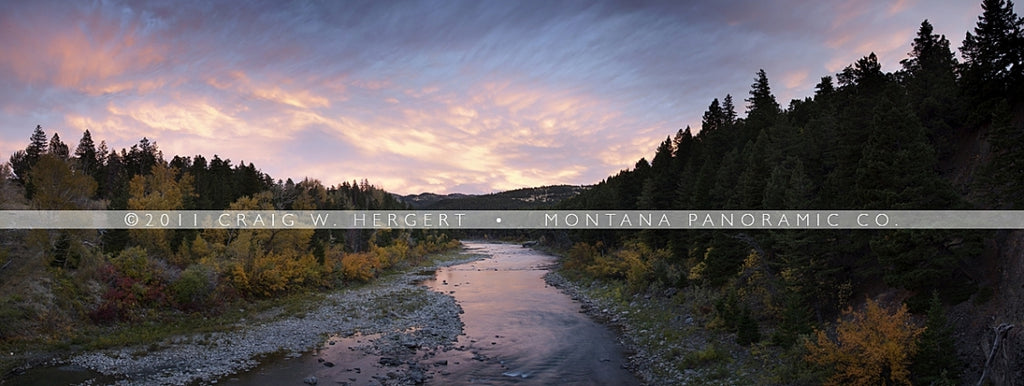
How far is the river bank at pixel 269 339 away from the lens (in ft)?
73.8

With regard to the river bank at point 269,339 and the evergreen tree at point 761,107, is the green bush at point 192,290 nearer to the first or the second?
the river bank at point 269,339

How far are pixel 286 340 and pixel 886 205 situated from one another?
105 ft

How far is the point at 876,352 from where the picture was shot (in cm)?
1548

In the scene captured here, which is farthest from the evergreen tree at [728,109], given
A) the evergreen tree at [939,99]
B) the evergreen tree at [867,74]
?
the evergreen tree at [939,99]

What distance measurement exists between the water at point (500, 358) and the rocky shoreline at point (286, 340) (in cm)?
105

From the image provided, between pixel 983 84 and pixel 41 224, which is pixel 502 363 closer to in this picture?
pixel 983 84

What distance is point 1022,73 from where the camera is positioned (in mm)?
23375

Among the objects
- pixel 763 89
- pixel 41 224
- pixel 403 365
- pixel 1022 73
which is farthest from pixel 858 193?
pixel 763 89

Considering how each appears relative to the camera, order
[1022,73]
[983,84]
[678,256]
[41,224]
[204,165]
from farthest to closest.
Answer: [204,165], [678,256], [41,224], [983,84], [1022,73]

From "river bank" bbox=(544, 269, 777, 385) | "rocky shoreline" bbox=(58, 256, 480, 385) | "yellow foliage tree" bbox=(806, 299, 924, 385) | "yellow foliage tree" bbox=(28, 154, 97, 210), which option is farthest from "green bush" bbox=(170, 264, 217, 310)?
"yellow foliage tree" bbox=(806, 299, 924, 385)

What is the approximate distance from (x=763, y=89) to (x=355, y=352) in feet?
223

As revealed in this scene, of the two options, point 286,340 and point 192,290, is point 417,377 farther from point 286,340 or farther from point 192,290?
point 192,290

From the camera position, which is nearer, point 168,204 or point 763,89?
point 168,204

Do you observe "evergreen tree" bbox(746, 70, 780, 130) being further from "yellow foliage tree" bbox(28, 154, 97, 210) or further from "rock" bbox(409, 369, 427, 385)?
"yellow foliage tree" bbox(28, 154, 97, 210)
